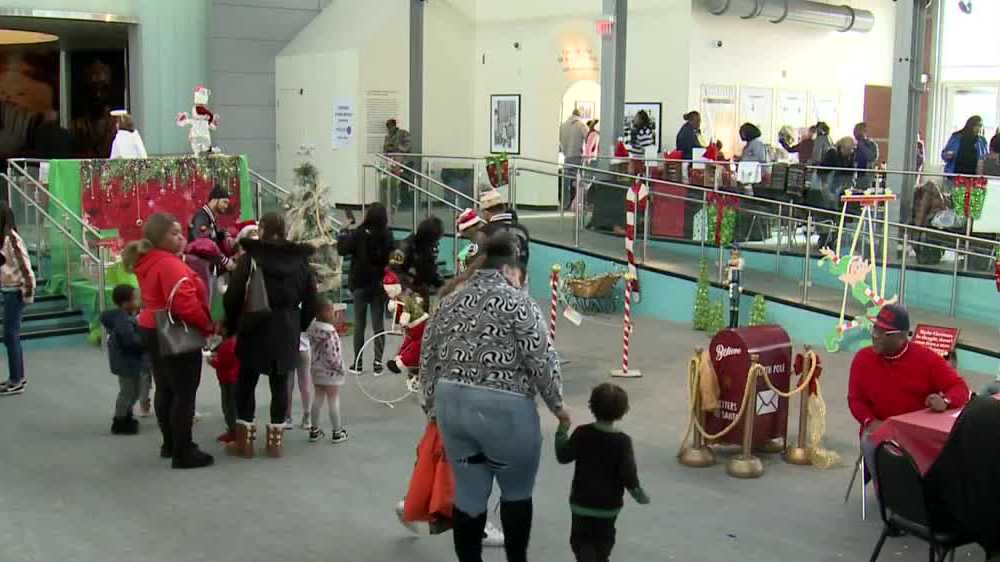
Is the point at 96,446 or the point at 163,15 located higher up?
the point at 163,15

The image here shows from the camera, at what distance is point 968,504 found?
5125 mm

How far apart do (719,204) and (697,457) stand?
6.68m

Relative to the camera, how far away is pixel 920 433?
19.2 feet

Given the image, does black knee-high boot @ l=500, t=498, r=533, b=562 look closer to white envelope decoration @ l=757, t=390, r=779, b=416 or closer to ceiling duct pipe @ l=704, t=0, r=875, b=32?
white envelope decoration @ l=757, t=390, r=779, b=416

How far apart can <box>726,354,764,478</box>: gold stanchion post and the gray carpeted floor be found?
8cm

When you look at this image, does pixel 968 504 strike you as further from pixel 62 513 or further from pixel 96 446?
pixel 96 446

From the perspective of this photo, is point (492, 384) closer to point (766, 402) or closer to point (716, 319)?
point (766, 402)

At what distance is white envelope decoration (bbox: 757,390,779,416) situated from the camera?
7785mm

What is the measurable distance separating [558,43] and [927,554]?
606 inches

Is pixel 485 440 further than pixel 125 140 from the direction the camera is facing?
No

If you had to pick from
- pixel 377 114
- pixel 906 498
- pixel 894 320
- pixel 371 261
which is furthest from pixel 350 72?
Answer: pixel 906 498

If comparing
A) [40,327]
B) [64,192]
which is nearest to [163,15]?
[64,192]

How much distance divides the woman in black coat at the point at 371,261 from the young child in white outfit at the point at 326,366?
85.1 inches

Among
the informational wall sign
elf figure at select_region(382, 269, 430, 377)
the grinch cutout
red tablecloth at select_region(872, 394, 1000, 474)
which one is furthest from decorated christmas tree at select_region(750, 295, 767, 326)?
the grinch cutout
